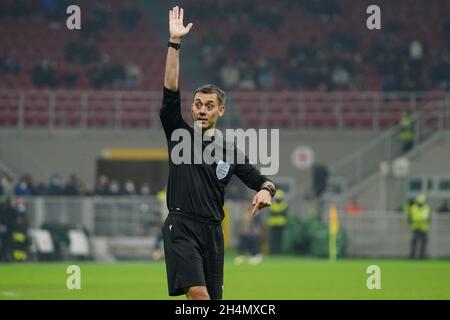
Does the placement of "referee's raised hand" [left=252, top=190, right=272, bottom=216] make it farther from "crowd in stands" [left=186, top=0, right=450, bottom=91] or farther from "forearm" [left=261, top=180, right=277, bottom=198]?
"crowd in stands" [left=186, top=0, right=450, bottom=91]

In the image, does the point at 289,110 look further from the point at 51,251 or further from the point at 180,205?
the point at 180,205

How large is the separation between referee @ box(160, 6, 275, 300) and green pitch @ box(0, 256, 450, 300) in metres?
7.89

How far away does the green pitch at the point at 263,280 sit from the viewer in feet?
61.6

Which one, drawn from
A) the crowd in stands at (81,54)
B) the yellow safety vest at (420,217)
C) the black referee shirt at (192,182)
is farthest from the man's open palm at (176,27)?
the crowd in stands at (81,54)

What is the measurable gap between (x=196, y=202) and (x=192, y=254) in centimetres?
43

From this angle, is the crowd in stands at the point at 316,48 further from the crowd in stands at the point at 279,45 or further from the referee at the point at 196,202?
the referee at the point at 196,202

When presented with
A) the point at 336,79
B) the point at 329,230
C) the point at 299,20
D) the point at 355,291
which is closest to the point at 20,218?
the point at 329,230

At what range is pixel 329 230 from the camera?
105 ft

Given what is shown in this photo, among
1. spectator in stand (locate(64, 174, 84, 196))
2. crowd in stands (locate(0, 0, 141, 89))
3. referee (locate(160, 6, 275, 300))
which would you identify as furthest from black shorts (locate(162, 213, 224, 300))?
crowd in stands (locate(0, 0, 141, 89))

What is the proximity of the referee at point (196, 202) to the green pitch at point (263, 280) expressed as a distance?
789 cm

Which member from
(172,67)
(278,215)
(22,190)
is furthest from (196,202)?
(22,190)

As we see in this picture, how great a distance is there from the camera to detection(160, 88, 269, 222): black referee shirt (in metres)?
9.95

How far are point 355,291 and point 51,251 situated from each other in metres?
12.4

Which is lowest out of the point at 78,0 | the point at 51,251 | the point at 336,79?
the point at 51,251
